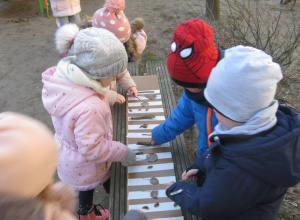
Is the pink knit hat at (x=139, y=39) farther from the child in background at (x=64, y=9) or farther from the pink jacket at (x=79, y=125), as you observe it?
the child in background at (x=64, y=9)

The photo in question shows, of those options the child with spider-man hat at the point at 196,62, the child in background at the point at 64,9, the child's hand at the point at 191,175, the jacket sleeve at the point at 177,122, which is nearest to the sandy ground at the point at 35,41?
the child in background at the point at 64,9

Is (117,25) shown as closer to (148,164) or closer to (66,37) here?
(66,37)

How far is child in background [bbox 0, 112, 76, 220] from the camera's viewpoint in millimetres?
628

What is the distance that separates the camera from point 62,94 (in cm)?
151

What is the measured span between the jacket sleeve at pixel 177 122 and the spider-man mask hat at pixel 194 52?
0.72 ft

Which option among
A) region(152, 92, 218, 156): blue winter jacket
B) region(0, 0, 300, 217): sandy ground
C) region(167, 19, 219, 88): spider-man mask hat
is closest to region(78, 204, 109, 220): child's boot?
region(0, 0, 300, 217): sandy ground

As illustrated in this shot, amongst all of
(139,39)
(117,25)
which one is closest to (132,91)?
(117,25)

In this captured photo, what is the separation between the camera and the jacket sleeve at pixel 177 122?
5.60ft

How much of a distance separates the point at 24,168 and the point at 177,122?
1251 millimetres

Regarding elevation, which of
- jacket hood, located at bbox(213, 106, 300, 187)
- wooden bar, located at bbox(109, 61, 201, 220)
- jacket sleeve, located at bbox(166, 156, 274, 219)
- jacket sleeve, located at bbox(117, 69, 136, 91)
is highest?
jacket hood, located at bbox(213, 106, 300, 187)

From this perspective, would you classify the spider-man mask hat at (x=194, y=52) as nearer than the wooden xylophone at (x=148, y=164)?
Yes

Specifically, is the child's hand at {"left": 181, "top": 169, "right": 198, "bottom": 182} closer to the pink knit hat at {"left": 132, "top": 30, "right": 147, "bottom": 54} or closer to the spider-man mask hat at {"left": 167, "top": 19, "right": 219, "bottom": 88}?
the spider-man mask hat at {"left": 167, "top": 19, "right": 219, "bottom": 88}

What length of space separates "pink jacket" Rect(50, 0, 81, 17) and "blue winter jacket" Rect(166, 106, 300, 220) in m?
4.20

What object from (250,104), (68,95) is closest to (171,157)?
(68,95)
